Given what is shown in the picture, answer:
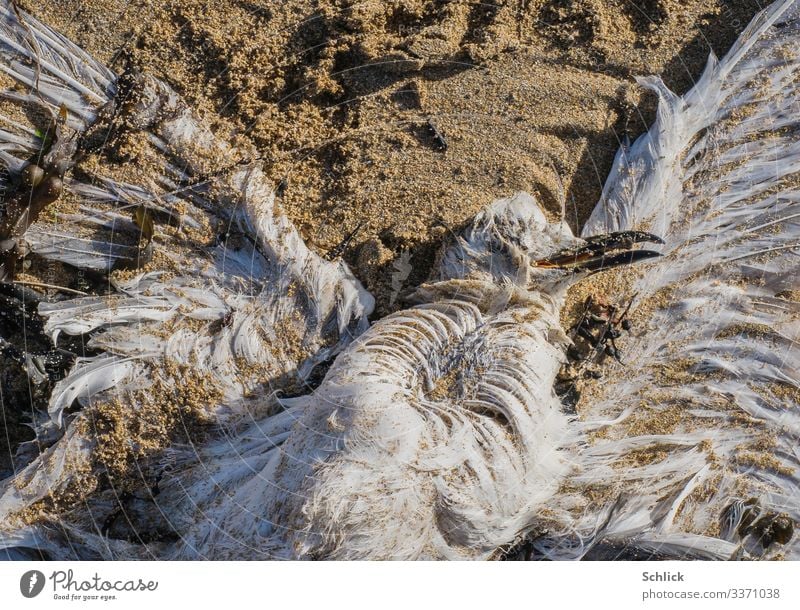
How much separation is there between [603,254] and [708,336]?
0.70 meters

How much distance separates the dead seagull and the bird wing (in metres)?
0.01

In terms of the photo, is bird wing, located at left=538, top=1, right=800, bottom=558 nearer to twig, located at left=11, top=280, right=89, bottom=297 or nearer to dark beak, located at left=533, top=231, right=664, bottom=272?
dark beak, located at left=533, top=231, right=664, bottom=272

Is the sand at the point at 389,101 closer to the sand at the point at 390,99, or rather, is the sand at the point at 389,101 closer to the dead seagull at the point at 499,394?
the sand at the point at 390,99

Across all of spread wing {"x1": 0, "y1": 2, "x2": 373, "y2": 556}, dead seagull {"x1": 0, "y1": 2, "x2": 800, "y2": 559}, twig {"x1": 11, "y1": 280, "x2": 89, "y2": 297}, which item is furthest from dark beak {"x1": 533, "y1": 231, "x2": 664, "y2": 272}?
twig {"x1": 11, "y1": 280, "x2": 89, "y2": 297}

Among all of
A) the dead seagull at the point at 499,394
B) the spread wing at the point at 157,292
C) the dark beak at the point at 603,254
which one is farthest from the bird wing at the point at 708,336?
the spread wing at the point at 157,292

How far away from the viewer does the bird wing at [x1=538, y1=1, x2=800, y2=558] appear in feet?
12.2

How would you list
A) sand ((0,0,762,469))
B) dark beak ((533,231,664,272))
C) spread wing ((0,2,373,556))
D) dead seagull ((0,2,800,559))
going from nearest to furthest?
1. dead seagull ((0,2,800,559))
2. spread wing ((0,2,373,556))
3. dark beak ((533,231,664,272))
4. sand ((0,0,762,469))

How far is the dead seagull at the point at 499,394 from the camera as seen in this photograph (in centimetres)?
334

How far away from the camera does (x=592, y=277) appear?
3.93 meters

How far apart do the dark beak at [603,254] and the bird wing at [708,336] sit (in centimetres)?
14

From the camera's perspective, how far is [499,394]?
3.43 metres
